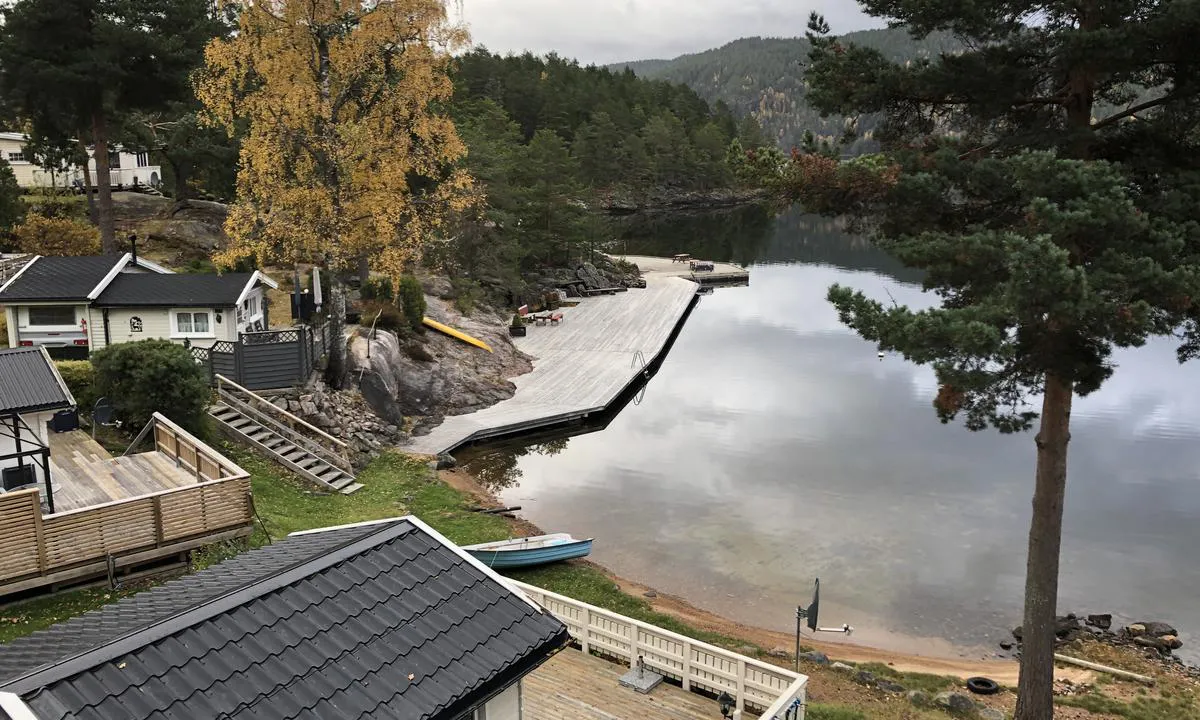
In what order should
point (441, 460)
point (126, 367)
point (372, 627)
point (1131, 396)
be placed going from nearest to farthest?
point (372, 627) < point (126, 367) < point (441, 460) < point (1131, 396)

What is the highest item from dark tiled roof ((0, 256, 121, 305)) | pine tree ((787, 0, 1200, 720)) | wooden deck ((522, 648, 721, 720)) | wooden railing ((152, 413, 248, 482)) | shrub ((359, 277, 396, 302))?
pine tree ((787, 0, 1200, 720))

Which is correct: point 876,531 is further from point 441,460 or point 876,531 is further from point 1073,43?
point 1073,43

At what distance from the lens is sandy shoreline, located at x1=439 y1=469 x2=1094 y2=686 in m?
18.0

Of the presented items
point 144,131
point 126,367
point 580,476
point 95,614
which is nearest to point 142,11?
point 144,131

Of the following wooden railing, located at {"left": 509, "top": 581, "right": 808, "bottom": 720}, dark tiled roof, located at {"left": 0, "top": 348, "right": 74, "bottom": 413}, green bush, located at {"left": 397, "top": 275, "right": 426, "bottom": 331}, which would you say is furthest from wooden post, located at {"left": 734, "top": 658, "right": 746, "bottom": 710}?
green bush, located at {"left": 397, "top": 275, "right": 426, "bottom": 331}

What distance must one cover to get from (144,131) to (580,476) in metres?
30.1

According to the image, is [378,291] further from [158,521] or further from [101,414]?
[158,521]

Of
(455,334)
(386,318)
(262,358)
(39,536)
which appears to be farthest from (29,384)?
(455,334)

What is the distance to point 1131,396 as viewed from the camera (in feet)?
138

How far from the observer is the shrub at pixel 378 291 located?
37.5 m

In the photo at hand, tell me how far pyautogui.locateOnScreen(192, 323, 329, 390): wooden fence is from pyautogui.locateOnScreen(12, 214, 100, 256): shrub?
1632cm

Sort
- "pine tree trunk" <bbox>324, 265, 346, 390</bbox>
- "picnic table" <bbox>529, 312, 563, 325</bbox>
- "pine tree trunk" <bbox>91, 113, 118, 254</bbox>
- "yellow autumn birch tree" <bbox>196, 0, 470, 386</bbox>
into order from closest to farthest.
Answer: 1. "yellow autumn birch tree" <bbox>196, 0, 470, 386</bbox>
2. "pine tree trunk" <bbox>324, 265, 346, 390</bbox>
3. "pine tree trunk" <bbox>91, 113, 118, 254</bbox>
4. "picnic table" <bbox>529, 312, 563, 325</bbox>

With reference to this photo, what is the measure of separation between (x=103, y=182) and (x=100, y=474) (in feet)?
76.4

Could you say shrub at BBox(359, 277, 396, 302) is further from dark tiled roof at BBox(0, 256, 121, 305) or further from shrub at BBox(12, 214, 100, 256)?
shrub at BBox(12, 214, 100, 256)
